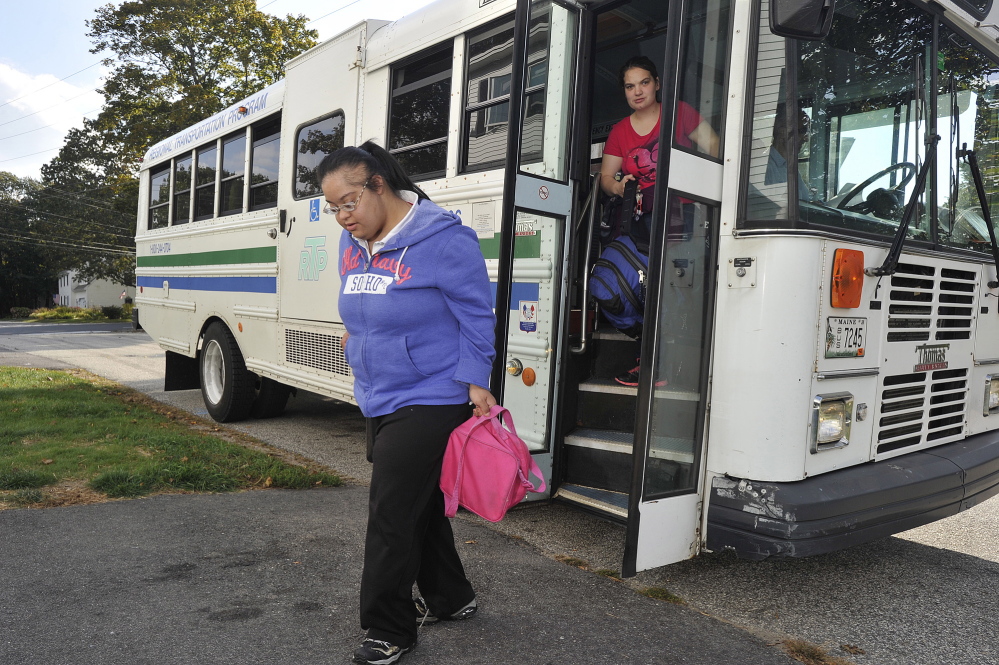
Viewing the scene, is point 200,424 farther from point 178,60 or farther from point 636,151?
point 178,60

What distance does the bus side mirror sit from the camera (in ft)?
8.93

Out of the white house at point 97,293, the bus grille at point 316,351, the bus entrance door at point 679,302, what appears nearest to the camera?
the bus entrance door at point 679,302

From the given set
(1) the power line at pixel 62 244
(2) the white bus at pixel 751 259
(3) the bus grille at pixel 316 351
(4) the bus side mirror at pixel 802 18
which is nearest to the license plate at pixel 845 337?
(2) the white bus at pixel 751 259

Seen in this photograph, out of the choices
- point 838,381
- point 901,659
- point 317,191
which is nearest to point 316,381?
point 317,191

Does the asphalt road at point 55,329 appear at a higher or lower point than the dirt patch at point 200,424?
lower

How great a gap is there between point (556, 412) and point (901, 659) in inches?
68.9

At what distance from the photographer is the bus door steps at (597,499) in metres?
3.47

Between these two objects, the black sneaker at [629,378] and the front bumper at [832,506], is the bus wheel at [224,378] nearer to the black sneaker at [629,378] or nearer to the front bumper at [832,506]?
the black sneaker at [629,378]

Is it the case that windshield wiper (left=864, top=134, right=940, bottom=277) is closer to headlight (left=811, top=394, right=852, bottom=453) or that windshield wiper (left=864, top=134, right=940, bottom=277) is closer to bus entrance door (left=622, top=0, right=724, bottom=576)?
headlight (left=811, top=394, right=852, bottom=453)

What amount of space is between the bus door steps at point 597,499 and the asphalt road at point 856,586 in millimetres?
345

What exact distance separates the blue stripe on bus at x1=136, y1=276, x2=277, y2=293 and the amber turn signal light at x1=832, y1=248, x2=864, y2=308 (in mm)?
4496

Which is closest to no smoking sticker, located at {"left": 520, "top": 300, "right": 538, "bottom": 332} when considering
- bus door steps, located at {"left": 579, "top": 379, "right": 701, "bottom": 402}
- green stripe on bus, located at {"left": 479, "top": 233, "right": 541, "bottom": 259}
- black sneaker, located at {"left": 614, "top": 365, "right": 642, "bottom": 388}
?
green stripe on bus, located at {"left": 479, "top": 233, "right": 541, "bottom": 259}

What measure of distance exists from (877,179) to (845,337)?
732 mm

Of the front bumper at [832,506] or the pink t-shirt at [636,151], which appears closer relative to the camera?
the front bumper at [832,506]
